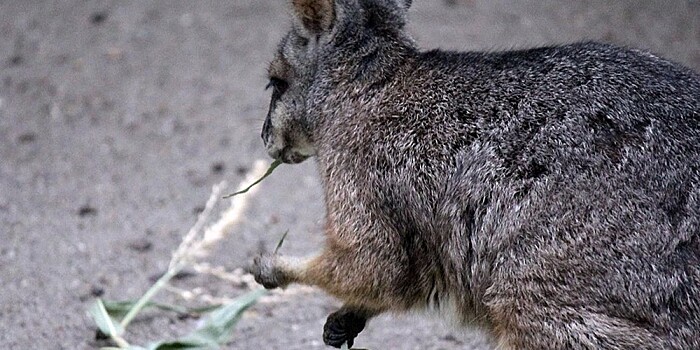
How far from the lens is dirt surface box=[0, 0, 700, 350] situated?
5723 millimetres

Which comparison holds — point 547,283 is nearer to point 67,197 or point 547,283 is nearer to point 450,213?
point 450,213

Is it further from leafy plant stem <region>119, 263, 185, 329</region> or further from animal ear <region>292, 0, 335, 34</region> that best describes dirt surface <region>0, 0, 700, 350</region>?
animal ear <region>292, 0, 335, 34</region>

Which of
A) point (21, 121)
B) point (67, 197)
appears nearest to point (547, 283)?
point (67, 197)

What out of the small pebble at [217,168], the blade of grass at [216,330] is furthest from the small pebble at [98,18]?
the blade of grass at [216,330]

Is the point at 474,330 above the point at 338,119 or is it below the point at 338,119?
below

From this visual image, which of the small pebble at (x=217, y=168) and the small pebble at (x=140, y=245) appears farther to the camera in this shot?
the small pebble at (x=217, y=168)

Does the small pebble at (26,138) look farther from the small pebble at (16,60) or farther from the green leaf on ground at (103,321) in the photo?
the green leaf on ground at (103,321)

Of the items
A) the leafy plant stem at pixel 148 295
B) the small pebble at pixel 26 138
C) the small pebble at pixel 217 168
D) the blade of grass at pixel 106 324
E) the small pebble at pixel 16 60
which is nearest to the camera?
the blade of grass at pixel 106 324

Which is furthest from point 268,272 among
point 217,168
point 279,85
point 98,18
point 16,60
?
point 98,18

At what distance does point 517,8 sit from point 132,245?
4467 millimetres

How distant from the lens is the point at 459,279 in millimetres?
4152

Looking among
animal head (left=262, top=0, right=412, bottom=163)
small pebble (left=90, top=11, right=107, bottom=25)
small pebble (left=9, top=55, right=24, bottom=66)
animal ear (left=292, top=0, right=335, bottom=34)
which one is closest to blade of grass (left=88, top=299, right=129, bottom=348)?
animal head (left=262, top=0, right=412, bottom=163)

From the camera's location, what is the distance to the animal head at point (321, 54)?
4.63 m

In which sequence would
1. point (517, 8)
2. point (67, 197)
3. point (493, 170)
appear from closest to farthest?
point (493, 170) → point (67, 197) → point (517, 8)
